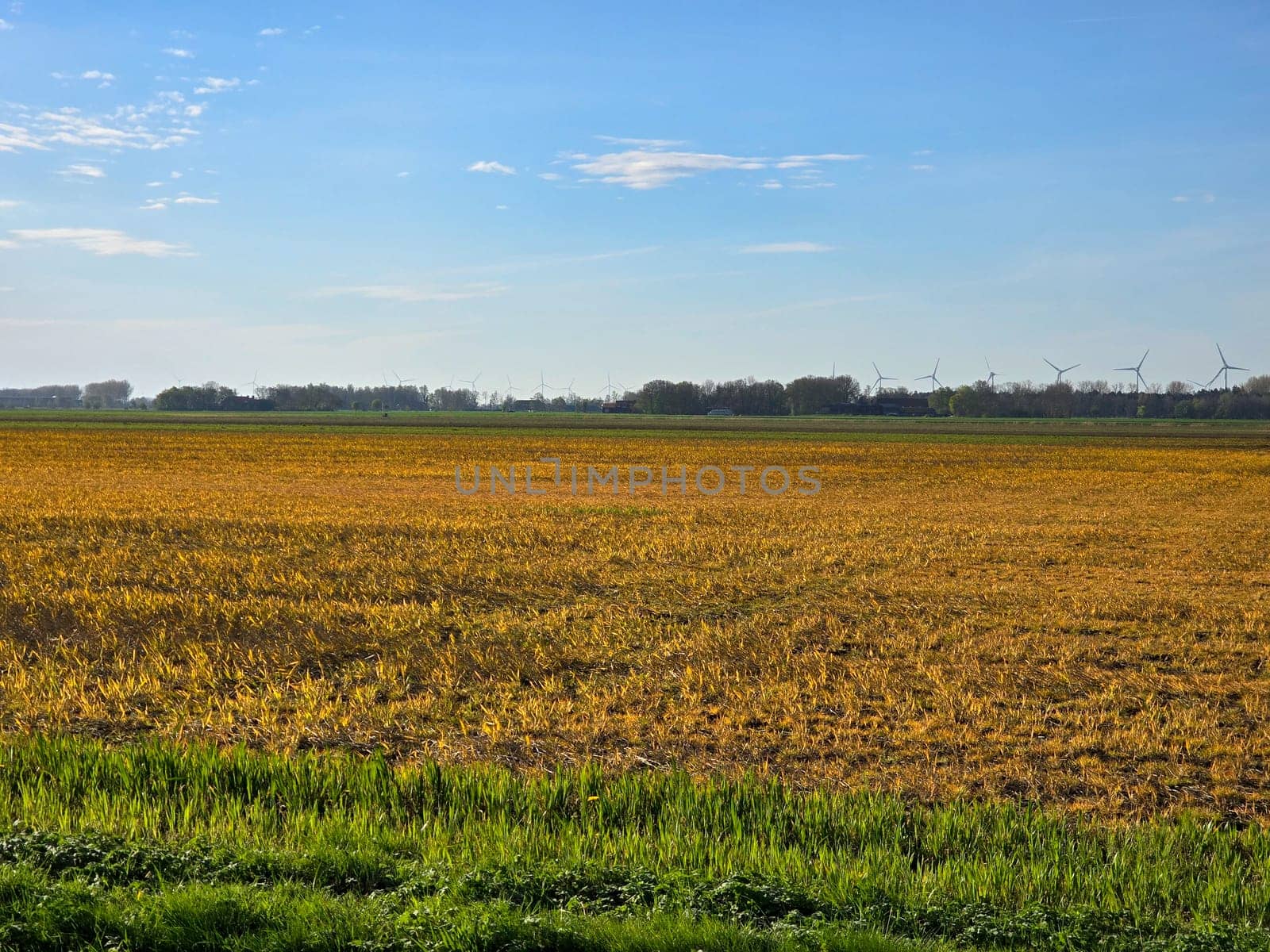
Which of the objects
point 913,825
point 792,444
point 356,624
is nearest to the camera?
point 913,825

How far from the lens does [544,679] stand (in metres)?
12.0

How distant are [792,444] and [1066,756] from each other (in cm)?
7299

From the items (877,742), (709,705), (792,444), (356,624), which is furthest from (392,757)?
(792,444)

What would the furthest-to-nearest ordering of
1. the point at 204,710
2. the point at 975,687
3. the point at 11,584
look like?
the point at 11,584 < the point at 975,687 < the point at 204,710

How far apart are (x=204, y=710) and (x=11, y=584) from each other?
29.0 ft

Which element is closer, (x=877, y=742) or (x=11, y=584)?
(x=877, y=742)

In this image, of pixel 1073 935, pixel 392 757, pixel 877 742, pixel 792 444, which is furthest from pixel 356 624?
pixel 792 444

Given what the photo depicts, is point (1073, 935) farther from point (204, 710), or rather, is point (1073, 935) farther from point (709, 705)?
point (204, 710)

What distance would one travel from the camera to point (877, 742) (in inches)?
384

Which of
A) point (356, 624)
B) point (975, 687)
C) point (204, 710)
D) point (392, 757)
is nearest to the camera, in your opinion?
point (392, 757)

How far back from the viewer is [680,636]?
14281 millimetres

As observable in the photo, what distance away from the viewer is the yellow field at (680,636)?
381 inches

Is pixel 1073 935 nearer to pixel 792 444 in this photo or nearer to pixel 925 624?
pixel 925 624

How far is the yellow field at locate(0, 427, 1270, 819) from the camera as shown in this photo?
9.69 m
